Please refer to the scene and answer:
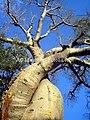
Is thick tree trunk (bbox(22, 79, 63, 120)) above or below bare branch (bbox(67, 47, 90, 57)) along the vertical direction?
below

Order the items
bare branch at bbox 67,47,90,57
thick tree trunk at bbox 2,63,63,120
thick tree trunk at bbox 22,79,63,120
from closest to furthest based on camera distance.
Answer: thick tree trunk at bbox 22,79,63,120 < thick tree trunk at bbox 2,63,63,120 < bare branch at bbox 67,47,90,57

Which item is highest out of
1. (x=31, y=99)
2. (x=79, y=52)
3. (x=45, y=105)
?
(x=79, y=52)

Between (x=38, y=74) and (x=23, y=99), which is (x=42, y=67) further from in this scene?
(x=23, y=99)

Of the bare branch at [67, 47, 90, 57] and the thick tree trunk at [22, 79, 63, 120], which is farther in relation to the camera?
the bare branch at [67, 47, 90, 57]

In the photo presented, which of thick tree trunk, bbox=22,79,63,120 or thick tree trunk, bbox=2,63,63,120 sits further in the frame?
thick tree trunk, bbox=2,63,63,120

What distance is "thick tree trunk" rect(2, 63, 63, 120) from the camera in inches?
214

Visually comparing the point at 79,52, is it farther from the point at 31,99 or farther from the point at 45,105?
the point at 45,105

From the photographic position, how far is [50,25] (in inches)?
395

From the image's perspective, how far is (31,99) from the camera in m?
5.89

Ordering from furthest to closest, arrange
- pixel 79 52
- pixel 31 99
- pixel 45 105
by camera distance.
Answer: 1. pixel 79 52
2. pixel 31 99
3. pixel 45 105

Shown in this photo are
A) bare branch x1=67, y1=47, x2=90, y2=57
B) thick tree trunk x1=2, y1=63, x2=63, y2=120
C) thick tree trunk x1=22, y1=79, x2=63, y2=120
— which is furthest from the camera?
bare branch x1=67, y1=47, x2=90, y2=57

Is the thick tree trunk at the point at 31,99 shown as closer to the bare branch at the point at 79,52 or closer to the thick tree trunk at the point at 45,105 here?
the thick tree trunk at the point at 45,105

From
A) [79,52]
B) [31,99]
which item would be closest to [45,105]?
[31,99]

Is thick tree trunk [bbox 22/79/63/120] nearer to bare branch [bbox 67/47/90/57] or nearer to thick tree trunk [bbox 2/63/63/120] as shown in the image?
thick tree trunk [bbox 2/63/63/120]
